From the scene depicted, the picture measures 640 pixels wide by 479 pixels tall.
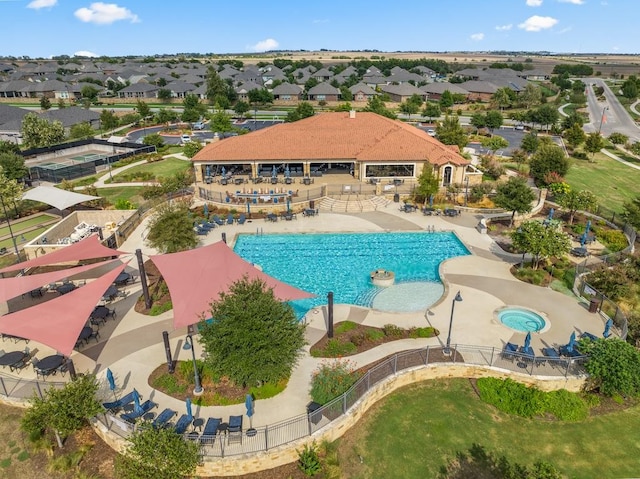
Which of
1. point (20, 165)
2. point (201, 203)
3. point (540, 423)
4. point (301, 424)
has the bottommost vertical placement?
point (540, 423)

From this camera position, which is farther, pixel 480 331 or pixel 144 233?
pixel 144 233

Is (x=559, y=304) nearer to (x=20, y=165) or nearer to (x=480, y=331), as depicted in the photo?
(x=480, y=331)

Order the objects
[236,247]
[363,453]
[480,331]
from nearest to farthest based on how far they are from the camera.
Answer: [363,453] < [480,331] < [236,247]

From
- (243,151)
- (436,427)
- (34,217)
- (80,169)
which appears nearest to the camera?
(436,427)

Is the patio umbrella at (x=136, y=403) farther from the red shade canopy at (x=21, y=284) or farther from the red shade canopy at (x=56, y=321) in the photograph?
the red shade canopy at (x=21, y=284)

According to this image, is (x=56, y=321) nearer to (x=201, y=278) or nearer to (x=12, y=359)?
(x=12, y=359)

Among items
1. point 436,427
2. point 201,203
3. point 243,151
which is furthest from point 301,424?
point 243,151

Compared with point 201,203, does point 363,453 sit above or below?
below

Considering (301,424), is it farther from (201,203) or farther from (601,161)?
(601,161)
